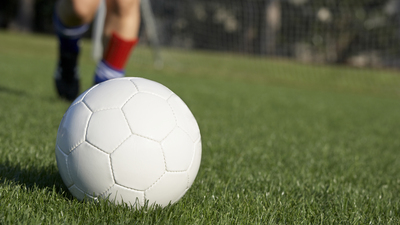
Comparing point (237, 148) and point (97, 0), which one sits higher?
point (97, 0)

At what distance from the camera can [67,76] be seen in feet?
12.0

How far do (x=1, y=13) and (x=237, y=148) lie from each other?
103ft

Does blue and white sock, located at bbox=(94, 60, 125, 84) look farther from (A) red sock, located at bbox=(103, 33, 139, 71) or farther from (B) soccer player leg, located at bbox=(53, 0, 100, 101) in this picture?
(B) soccer player leg, located at bbox=(53, 0, 100, 101)

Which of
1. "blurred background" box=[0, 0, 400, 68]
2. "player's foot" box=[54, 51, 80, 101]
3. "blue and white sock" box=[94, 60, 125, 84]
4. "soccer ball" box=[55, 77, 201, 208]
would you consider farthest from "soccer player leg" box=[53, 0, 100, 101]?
"blurred background" box=[0, 0, 400, 68]

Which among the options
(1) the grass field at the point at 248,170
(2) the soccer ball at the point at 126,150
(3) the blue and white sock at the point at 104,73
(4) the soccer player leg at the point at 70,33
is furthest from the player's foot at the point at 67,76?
(2) the soccer ball at the point at 126,150

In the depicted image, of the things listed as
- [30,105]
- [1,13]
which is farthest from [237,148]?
[1,13]

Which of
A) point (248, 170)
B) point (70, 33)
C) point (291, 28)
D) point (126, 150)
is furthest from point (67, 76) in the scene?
point (291, 28)

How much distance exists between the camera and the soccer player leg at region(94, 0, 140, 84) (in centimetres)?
279

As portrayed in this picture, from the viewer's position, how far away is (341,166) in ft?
8.79

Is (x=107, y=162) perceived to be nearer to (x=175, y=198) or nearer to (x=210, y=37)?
(x=175, y=198)

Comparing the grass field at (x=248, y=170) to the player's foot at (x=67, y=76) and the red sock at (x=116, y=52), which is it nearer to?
the player's foot at (x=67, y=76)

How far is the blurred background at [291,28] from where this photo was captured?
13484 mm

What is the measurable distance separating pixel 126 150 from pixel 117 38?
1.64 m

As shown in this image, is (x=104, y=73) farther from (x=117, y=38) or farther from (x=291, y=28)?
(x=291, y=28)
